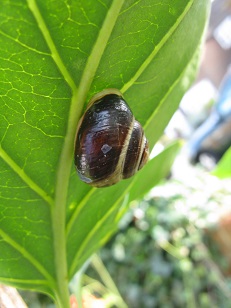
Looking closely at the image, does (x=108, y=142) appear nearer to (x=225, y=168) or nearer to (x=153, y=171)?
(x=153, y=171)

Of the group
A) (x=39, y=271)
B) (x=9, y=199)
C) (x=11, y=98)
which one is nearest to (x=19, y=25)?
(x=11, y=98)

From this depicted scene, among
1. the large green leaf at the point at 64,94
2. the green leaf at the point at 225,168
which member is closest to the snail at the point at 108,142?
the large green leaf at the point at 64,94

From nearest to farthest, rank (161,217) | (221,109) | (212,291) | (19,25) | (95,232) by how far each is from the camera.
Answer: (19,25)
(95,232)
(212,291)
(161,217)
(221,109)

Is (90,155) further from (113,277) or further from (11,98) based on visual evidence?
(113,277)

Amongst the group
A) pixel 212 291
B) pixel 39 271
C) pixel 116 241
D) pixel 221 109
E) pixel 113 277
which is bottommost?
pixel 39 271

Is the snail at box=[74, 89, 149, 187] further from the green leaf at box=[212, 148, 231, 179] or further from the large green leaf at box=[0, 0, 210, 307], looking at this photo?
the green leaf at box=[212, 148, 231, 179]

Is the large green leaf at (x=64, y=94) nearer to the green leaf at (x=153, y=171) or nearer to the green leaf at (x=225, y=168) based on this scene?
the green leaf at (x=153, y=171)

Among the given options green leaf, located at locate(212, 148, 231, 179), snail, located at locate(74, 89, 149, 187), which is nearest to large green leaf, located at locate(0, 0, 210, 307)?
snail, located at locate(74, 89, 149, 187)
